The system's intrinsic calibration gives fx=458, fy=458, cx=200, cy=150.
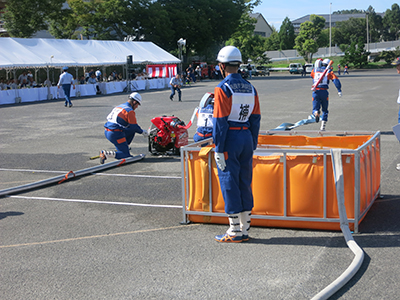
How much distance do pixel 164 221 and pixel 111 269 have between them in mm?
1693

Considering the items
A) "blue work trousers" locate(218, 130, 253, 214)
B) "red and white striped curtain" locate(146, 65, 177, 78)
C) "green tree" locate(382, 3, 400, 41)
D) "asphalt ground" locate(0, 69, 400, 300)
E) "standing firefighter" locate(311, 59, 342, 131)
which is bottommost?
"asphalt ground" locate(0, 69, 400, 300)

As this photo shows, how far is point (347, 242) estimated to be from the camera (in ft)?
16.9

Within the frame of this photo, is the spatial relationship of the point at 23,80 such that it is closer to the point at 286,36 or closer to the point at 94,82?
the point at 94,82

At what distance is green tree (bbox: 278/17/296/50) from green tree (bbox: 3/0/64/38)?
232 feet

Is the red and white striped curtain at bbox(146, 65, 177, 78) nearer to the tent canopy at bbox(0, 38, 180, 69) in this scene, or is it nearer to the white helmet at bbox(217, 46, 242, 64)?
the tent canopy at bbox(0, 38, 180, 69)

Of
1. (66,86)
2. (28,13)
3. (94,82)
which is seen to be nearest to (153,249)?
(66,86)

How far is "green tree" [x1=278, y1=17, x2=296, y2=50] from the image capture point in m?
113

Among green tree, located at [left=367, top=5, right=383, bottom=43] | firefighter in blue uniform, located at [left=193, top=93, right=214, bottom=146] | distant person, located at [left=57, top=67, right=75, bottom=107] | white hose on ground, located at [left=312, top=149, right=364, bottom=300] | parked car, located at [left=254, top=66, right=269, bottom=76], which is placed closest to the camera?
white hose on ground, located at [left=312, top=149, right=364, bottom=300]

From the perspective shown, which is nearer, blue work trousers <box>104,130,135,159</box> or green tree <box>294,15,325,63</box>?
blue work trousers <box>104,130,135,159</box>

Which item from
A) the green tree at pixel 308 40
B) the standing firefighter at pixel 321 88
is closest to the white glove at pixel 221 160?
the standing firefighter at pixel 321 88

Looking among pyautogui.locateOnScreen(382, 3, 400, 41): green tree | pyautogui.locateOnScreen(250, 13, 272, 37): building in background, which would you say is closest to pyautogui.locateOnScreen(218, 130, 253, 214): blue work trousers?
pyautogui.locateOnScreen(382, 3, 400, 41): green tree

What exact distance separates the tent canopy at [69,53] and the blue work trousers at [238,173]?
87.9ft

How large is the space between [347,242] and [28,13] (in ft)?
165

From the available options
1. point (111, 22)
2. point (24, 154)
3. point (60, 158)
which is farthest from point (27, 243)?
point (111, 22)
